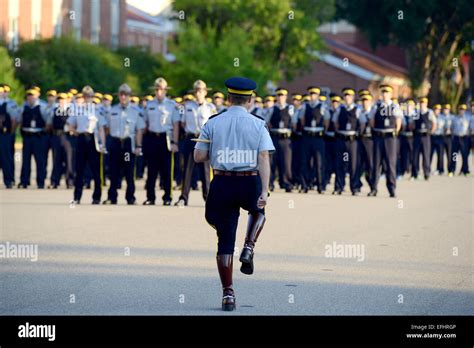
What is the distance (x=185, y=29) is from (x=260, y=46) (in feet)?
→ 34.4

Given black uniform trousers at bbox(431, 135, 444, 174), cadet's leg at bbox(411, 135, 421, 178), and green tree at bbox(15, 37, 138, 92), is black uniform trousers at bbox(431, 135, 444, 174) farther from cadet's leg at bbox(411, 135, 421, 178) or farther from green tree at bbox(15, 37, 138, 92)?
green tree at bbox(15, 37, 138, 92)

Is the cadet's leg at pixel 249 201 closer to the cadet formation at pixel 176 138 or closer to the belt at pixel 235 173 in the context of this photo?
the belt at pixel 235 173

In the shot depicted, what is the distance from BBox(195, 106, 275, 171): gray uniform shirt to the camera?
10898 millimetres

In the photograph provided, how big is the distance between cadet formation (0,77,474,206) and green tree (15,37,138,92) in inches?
1035

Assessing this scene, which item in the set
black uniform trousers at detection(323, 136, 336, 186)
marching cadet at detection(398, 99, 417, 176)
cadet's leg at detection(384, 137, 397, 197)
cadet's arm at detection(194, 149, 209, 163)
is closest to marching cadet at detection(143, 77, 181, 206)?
cadet's leg at detection(384, 137, 397, 197)

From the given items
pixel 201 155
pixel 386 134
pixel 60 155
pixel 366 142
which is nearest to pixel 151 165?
pixel 386 134

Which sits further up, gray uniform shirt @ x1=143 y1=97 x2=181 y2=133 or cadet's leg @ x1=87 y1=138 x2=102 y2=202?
gray uniform shirt @ x1=143 y1=97 x2=181 y2=133

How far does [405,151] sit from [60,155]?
35.2 feet

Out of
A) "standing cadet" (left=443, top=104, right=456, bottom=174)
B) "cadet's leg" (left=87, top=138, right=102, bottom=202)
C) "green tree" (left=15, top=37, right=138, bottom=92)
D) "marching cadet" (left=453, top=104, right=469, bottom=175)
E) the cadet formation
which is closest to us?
"cadet's leg" (left=87, top=138, right=102, bottom=202)

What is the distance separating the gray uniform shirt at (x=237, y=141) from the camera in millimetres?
10898

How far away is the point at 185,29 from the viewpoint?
210 feet
